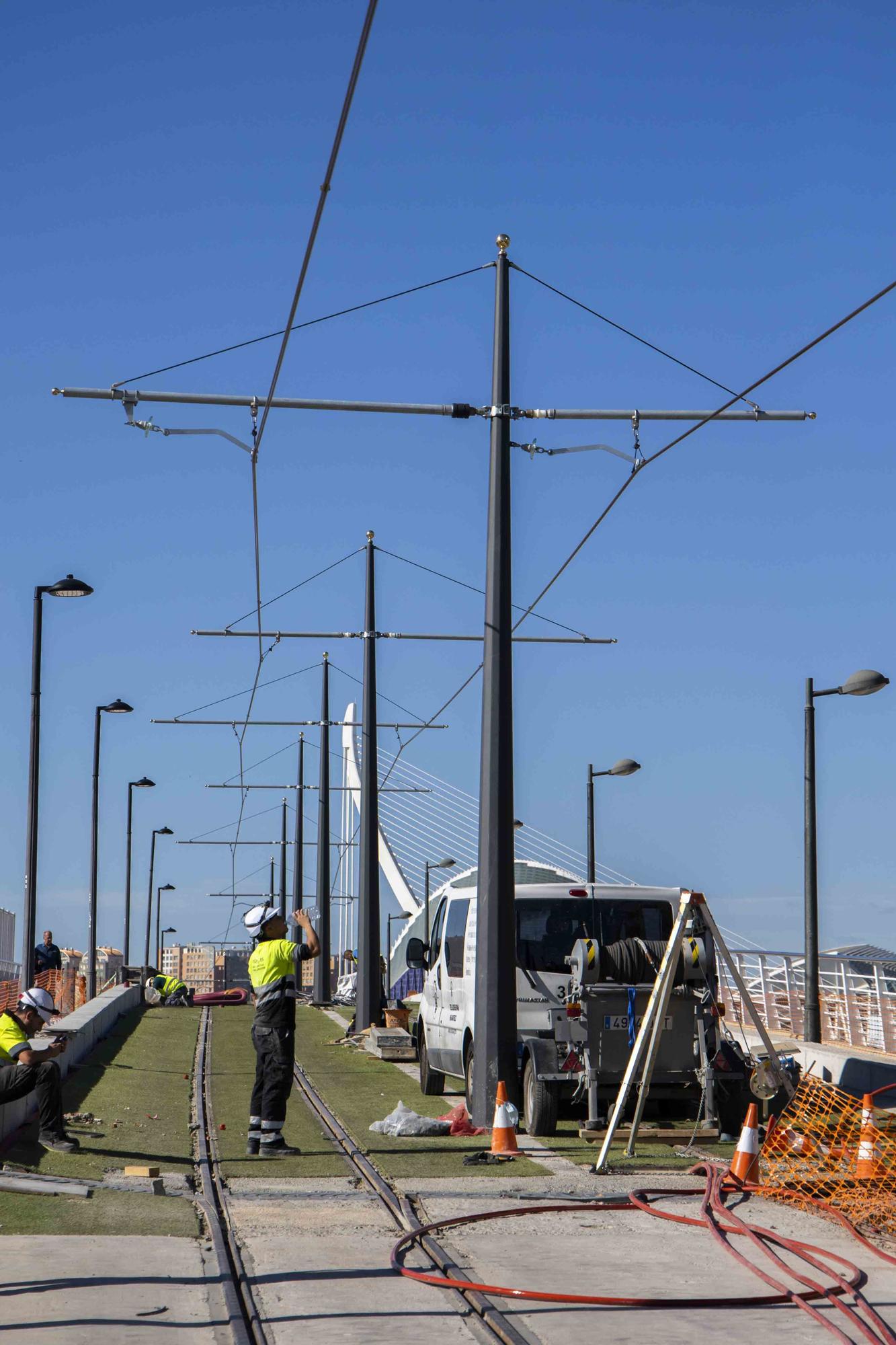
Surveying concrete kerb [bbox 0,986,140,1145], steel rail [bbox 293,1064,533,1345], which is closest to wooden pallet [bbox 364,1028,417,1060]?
concrete kerb [bbox 0,986,140,1145]

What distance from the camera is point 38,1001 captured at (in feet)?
40.3

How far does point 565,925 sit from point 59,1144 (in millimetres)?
4815

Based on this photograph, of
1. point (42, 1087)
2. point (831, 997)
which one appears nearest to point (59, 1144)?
point (42, 1087)

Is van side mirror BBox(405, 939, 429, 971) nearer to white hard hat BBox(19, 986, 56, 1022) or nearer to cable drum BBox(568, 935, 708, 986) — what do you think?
cable drum BBox(568, 935, 708, 986)

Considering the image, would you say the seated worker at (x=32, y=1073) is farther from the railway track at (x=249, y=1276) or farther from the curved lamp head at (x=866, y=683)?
the curved lamp head at (x=866, y=683)

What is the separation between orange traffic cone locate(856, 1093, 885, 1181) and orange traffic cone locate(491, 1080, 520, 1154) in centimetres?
263

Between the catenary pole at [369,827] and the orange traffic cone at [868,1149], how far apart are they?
1496 cm

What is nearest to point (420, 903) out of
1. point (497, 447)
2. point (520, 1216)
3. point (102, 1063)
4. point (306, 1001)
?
point (306, 1001)

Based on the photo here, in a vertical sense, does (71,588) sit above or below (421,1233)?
above

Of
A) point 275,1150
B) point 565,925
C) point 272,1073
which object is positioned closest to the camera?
point 275,1150

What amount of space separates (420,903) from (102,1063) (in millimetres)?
48107

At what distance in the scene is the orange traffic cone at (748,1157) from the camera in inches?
414

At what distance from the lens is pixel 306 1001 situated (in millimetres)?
39188

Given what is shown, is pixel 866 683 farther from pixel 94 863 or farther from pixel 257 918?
pixel 94 863
